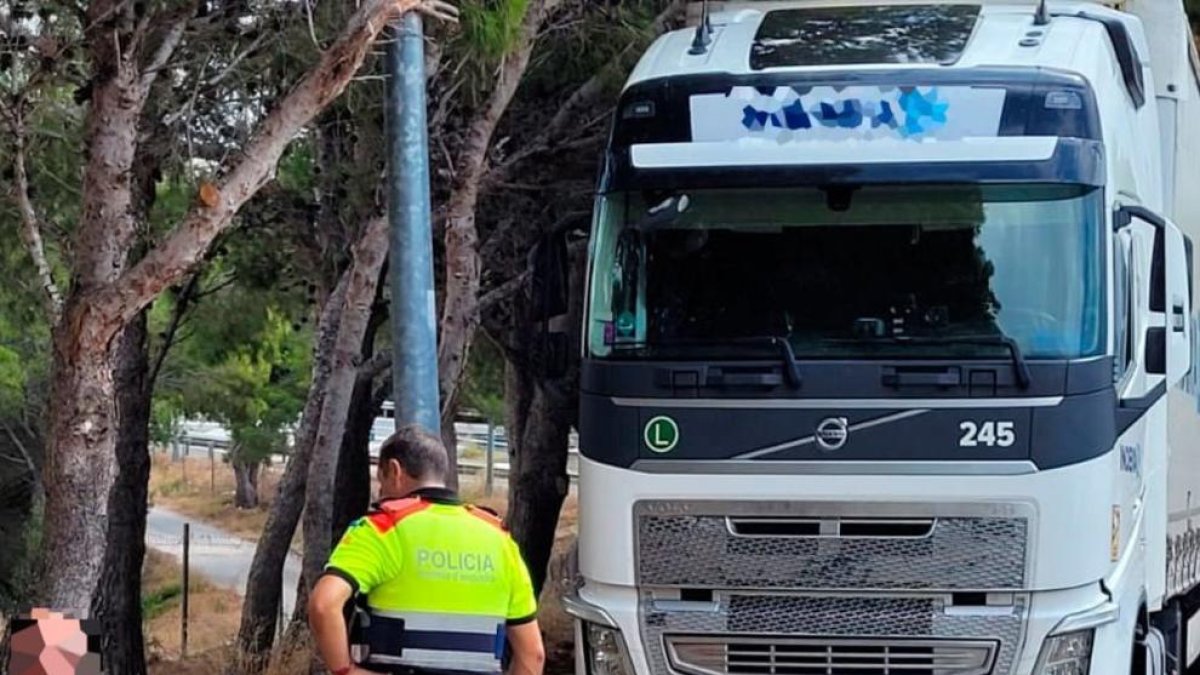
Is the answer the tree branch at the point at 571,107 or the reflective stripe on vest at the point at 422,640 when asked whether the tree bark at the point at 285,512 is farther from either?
the reflective stripe on vest at the point at 422,640

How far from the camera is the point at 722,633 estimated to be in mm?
6824

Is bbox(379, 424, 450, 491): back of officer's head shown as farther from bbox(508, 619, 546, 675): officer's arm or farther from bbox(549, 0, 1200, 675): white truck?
bbox(549, 0, 1200, 675): white truck

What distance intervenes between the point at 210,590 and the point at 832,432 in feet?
73.8

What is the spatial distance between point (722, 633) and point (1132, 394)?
1.94m

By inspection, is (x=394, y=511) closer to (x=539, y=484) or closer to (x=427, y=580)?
(x=427, y=580)

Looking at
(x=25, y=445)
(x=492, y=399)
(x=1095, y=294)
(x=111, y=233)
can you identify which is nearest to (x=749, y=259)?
(x=1095, y=294)

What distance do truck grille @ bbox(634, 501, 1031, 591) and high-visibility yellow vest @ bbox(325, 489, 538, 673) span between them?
2061 millimetres

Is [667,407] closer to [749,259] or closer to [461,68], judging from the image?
[749,259]

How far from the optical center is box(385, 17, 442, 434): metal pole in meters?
6.79

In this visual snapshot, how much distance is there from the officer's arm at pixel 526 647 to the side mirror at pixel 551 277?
2.38 metres

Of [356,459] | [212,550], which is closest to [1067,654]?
[356,459]

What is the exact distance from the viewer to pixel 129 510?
12141 millimetres

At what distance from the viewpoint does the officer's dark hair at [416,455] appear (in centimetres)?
485

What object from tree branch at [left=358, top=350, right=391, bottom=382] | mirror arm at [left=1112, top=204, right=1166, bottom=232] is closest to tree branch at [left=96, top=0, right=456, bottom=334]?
mirror arm at [left=1112, top=204, right=1166, bottom=232]
